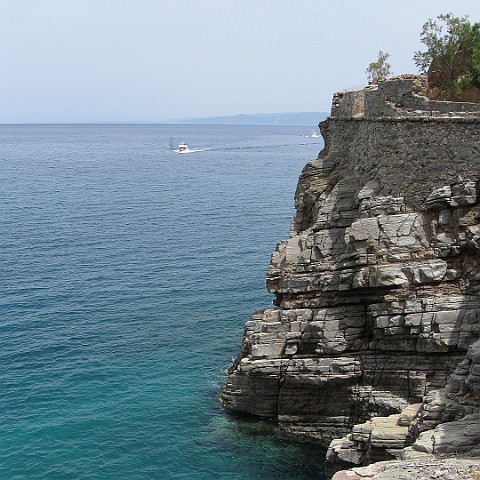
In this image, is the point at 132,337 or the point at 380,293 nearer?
the point at 380,293

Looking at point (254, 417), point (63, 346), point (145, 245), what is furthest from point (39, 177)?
point (254, 417)

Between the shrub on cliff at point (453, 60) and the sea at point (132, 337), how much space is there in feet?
74.4

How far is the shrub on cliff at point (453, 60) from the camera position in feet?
150

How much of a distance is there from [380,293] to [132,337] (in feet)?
72.5

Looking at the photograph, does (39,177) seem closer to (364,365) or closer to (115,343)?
(115,343)

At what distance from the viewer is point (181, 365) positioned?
48.0 m

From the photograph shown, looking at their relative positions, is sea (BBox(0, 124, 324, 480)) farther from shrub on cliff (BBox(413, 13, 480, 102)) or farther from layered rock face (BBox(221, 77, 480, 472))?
shrub on cliff (BBox(413, 13, 480, 102))

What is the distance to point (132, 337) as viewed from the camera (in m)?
Result: 52.0

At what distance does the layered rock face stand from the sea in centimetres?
312

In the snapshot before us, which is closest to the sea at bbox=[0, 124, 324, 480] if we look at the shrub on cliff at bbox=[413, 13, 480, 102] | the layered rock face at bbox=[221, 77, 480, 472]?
the layered rock face at bbox=[221, 77, 480, 472]

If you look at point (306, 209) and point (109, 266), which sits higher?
point (306, 209)

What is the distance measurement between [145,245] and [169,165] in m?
95.6

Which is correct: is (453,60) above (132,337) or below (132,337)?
above

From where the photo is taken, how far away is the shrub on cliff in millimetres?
45812
